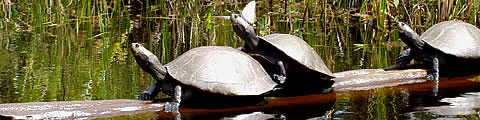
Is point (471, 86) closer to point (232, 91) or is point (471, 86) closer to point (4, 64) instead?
point (232, 91)

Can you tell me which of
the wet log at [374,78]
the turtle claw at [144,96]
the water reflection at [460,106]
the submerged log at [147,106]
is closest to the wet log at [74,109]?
the submerged log at [147,106]

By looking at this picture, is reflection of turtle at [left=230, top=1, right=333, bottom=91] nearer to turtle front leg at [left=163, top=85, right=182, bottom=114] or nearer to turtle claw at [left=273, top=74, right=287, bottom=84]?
turtle claw at [left=273, top=74, right=287, bottom=84]

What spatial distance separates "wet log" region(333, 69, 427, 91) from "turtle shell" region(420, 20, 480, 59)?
25cm

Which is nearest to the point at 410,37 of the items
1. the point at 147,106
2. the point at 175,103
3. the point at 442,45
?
the point at 442,45

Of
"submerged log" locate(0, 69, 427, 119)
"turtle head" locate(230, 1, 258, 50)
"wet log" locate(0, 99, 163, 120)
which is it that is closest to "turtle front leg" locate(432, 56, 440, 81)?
"submerged log" locate(0, 69, 427, 119)

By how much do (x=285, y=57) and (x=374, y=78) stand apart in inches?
32.5

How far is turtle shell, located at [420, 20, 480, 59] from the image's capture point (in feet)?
17.4

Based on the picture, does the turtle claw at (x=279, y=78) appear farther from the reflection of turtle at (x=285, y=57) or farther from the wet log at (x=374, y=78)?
the wet log at (x=374, y=78)

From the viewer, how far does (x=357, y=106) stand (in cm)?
441

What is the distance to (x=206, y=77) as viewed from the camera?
13.6ft

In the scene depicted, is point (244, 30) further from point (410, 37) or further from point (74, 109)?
point (410, 37)

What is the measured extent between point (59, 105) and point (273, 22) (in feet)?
18.2

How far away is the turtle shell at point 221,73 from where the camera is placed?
4.14m

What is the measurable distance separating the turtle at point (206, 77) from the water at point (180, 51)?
0.12 meters
